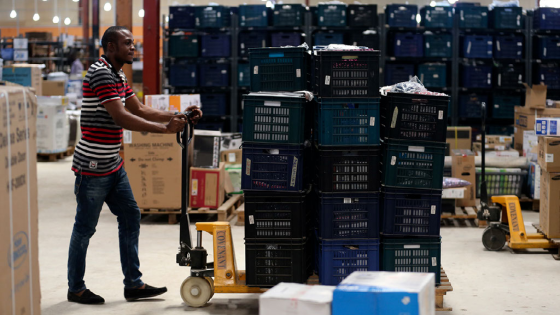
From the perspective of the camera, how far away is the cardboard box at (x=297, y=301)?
109 inches

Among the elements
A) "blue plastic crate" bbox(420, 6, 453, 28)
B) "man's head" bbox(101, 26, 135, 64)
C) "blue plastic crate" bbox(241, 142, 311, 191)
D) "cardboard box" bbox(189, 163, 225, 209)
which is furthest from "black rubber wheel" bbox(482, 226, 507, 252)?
"blue plastic crate" bbox(420, 6, 453, 28)

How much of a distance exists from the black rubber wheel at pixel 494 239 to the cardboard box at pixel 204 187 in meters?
3.09

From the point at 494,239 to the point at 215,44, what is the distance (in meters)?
6.61

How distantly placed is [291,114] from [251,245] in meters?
0.94

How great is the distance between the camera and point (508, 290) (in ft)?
17.7

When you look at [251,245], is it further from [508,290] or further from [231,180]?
[231,180]

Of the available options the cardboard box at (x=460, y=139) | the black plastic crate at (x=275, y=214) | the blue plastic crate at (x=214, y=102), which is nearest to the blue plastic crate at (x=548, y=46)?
the cardboard box at (x=460, y=139)

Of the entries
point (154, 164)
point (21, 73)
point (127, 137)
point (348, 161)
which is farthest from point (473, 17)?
point (21, 73)

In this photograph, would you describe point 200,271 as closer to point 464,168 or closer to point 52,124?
point 464,168

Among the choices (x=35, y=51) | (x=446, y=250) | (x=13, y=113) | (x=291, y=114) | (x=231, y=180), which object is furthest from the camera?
(x=35, y=51)

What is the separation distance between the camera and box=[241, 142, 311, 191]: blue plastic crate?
466 centimetres

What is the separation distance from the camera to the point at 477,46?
38.6 ft

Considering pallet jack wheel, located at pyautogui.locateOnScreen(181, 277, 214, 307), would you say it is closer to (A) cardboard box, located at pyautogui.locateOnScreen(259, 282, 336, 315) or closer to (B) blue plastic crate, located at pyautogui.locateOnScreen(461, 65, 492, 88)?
(A) cardboard box, located at pyautogui.locateOnScreen(259, 282, 336, 315)

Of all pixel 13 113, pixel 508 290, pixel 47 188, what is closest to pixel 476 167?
pixel 508 290
